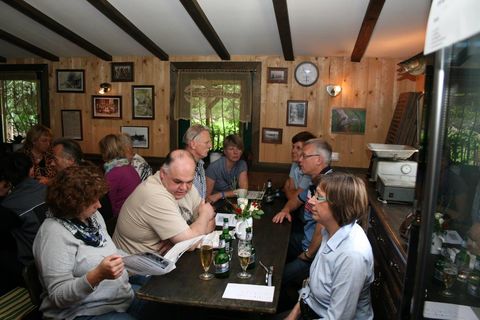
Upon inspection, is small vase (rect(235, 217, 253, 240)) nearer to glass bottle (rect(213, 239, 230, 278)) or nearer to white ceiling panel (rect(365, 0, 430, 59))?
glass bottle (rect(213, 239, 230, 278))

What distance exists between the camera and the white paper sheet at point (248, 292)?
172 cm

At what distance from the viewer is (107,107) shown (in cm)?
591

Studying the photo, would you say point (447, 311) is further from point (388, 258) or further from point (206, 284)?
point (388, 258)

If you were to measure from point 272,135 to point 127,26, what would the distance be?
2448mm

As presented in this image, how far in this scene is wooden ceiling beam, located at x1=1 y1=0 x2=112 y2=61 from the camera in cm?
408

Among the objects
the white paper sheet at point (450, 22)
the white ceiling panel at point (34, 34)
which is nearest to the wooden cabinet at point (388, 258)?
the white paper sheet at point (450, 22)

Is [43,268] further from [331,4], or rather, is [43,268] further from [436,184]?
[331,4]

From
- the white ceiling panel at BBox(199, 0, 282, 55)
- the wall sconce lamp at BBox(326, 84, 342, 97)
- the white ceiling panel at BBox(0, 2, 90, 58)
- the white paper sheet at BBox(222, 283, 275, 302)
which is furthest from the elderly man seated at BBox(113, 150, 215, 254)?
the white ceiling panel at BBox(0, 2, 90, 58)

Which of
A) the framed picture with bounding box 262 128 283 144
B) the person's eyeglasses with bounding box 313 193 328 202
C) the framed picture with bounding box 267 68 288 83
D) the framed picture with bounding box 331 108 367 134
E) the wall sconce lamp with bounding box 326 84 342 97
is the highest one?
the framed picture with bounding box 267 68 288 83

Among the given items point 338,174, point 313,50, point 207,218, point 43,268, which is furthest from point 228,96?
point 43,268

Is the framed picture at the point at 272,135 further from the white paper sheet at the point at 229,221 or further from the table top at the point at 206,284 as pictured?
the table top at the point at 206,284

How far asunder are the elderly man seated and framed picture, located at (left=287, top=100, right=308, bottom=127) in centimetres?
314

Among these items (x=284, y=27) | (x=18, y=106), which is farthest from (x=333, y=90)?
(x=18, y=106)

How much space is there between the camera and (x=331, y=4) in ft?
11.6
